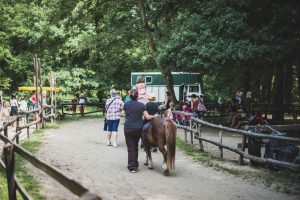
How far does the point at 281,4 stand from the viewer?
20922 mm

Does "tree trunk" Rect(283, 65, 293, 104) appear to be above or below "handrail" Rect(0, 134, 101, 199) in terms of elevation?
above

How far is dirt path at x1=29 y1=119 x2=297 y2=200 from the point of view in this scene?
8.48m

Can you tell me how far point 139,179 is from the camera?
991 cm

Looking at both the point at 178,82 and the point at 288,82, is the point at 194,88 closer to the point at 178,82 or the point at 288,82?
the point at 178,82

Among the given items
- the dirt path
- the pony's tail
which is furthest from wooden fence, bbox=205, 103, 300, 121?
the pony's tail

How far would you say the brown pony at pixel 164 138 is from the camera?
1031 cm

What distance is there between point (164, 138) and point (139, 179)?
1222 mm

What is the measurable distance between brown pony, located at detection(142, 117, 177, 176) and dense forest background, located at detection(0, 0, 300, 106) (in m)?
9.88

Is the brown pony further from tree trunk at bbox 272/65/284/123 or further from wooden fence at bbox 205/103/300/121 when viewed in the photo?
tree trunk at bbox 272/65/284/123

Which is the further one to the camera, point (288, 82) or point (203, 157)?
point (288, 82)

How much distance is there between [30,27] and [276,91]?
2213 cm

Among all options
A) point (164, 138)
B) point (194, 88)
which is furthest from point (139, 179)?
point (194, 88)

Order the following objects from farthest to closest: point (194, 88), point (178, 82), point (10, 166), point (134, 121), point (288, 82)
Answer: point (178, 82) < point (194, 88) < point (288, 82) < point (134, 121) < point (10, 166)

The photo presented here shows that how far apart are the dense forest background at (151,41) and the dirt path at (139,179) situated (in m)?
8.13
